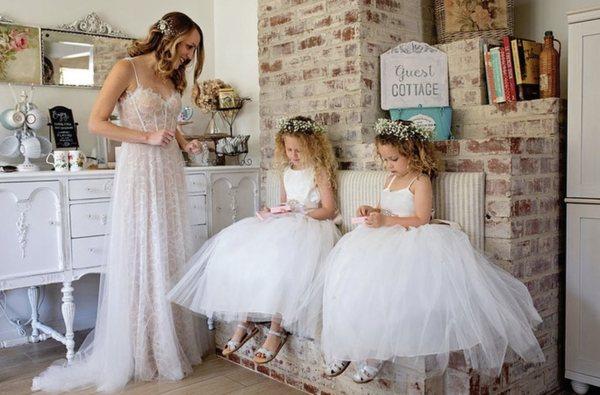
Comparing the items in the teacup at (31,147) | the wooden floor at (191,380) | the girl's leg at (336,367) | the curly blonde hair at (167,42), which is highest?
the curly blonde hair at (167,42)

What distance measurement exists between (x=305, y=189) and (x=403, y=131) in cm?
65

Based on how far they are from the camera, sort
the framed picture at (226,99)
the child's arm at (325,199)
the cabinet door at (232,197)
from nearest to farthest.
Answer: the child's arm at (325,199)
the cabinet door at (232,197)
the framed picture at (226,99)

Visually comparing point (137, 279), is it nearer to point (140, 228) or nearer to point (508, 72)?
point (140, 228)

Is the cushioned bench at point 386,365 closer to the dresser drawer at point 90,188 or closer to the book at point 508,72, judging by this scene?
the book at point 508,72

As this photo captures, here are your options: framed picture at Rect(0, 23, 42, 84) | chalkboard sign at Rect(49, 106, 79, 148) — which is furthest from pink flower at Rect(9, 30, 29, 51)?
chalkboard sign at Rect(49, 106, 79, 148)

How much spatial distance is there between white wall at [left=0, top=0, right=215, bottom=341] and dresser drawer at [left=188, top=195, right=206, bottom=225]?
725mm

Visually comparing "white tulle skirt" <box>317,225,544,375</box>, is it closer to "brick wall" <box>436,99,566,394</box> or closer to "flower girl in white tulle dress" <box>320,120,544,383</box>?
"flower girl in white tulle dress" <box>320,120,544,383</box>

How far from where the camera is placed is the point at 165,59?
262 centimetres

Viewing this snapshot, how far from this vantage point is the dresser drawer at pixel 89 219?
2.91 m

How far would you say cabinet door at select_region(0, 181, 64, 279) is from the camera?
2.73 metres

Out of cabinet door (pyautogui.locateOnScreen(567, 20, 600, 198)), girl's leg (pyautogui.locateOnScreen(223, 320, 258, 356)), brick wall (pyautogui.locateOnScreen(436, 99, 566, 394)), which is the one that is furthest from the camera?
girl's leg (pyautogui.locateOnScreen(223, 320, 258, 356))

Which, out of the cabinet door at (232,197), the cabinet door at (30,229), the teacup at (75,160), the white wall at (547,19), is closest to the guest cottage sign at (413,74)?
the white wall at (547,19)

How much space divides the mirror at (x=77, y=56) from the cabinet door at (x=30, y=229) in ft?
2.57

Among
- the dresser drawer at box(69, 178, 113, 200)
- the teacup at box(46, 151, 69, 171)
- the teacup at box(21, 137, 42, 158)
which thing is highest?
the teacup at box(21, 137, 42, 158)
